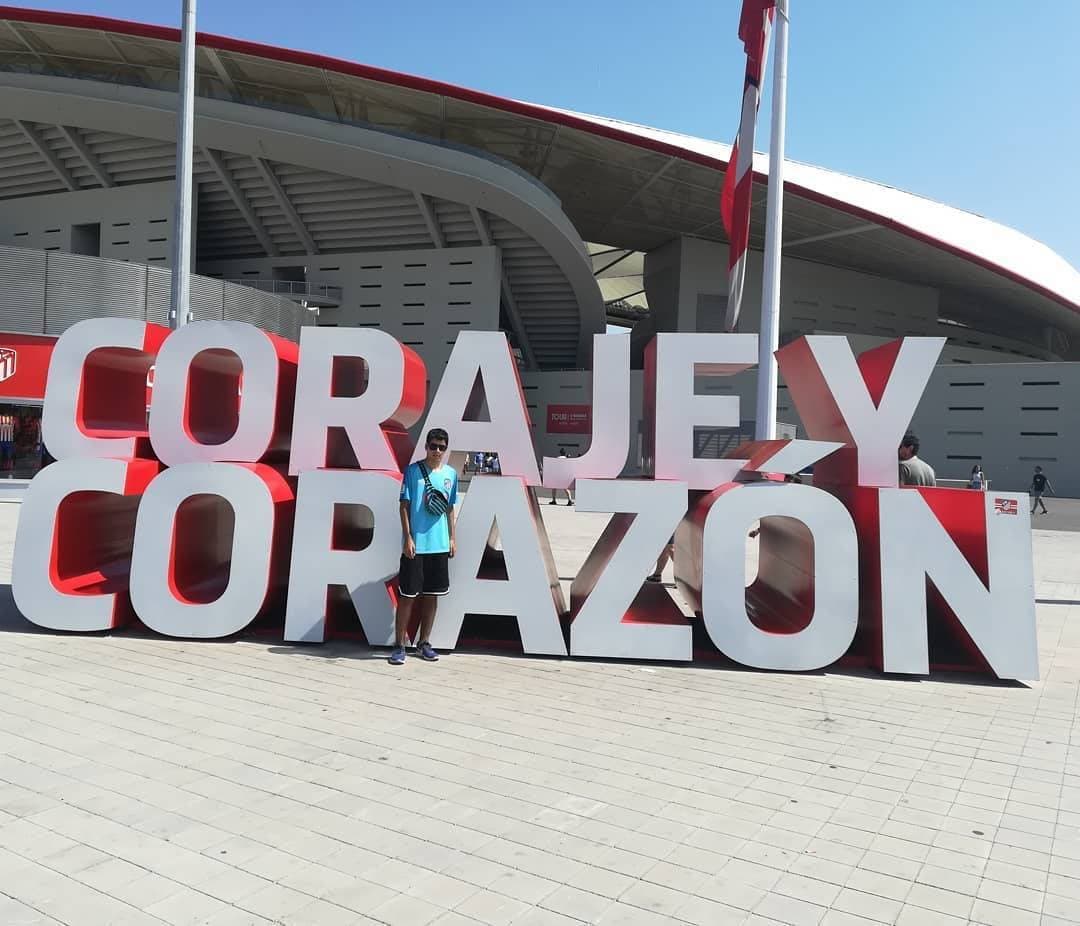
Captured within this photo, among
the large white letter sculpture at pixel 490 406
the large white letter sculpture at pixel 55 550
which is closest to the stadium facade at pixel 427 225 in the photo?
the large white letter sculpture at pixel 55 550

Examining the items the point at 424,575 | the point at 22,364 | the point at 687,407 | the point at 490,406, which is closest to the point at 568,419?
the point at 22,364

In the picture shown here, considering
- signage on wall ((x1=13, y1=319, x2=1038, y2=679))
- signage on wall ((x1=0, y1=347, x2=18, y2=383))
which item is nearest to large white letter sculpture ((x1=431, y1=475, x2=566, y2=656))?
signage on wall ((x1=13, y1=319, x2=1038, y2=679))

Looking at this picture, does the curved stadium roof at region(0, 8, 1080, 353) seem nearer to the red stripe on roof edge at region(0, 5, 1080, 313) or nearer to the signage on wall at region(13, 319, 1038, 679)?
the red stripe on roof edge at region(0, 5, 1080, 313)

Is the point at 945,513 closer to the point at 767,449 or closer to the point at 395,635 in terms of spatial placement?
the point at 767,449

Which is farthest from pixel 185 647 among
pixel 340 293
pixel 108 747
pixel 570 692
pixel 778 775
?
pixel 340 293

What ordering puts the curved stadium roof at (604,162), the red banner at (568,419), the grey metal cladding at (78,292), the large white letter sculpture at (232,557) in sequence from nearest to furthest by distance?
the large white letter sculpture at (232,557)
the grey metal cladding at (78,292)
the curved stadium roof at (604,162)
the red banner at (568,419)

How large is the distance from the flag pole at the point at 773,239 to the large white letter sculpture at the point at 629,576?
641 cm

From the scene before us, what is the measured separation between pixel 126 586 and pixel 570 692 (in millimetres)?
3823

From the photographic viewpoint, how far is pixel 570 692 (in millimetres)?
5082

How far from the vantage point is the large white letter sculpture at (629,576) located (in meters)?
5.88

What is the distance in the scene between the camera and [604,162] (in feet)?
90.6

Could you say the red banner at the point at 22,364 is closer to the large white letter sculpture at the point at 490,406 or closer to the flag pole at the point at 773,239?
the flag pole at the point at 773,239

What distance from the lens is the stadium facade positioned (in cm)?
2345

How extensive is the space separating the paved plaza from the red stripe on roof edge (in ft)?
70.9
